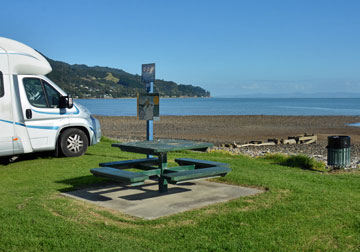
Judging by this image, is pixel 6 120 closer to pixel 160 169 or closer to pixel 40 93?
pixel 40 93

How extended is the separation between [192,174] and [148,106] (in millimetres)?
3479

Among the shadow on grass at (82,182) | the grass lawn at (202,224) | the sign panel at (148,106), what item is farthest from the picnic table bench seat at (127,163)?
the sign panel at (148,106)

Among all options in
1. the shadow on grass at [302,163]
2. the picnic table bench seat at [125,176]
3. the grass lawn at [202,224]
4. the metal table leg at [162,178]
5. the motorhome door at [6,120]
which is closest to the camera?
the grass lawn at [202,224]

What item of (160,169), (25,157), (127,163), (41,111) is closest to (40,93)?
(41,111)

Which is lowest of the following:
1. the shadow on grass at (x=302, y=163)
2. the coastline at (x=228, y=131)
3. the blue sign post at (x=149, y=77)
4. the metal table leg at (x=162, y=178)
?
the coastline at (x=228, y=131)

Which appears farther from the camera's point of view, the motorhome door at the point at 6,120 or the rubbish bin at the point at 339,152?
the rubbish bin at the point at 339,152

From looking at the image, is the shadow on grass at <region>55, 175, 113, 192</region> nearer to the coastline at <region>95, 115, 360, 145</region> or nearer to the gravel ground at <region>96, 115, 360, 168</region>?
the gravel ground at <region>96, 115, 360, 168</region>

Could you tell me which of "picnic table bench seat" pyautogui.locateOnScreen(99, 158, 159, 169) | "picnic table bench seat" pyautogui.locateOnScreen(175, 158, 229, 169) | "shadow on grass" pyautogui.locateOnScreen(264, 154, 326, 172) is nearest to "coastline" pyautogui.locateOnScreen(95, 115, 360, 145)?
"shadow on grass" pyautogui.locateOnScreen(264, 154, 326, 172)

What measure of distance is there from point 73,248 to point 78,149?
7.34 m

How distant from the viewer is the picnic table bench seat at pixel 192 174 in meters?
6.37

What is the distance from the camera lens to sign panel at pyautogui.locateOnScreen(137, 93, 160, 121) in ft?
31.2

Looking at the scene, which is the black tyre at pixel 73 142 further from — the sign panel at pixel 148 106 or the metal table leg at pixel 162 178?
the metal table leg at pixel 162 178

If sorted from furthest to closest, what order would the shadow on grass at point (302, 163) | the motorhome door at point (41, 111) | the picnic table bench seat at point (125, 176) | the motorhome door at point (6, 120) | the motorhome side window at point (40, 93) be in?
the shadow on grass at point (302, 163)
the motorhome side window at point (40, 93)
the motorhome door at point (41, 111)
the motorhome door at point (6, 120)
the picnic table bench seat at point (125, 176)

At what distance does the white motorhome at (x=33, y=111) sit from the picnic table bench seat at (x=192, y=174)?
501cm
